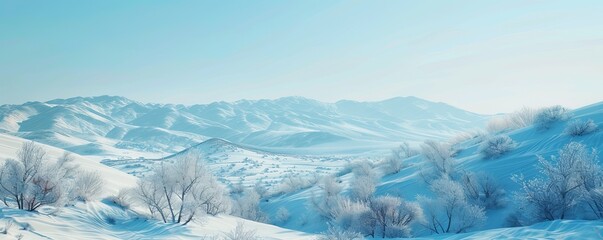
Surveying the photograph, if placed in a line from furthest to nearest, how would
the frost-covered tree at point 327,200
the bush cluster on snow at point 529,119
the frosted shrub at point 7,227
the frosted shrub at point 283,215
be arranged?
the frosted shrub at point 283,215 → the bush cluster on snow at point 529,119 → the frost-covered tree at point 327,200 → the frosted shrub at point 7,227

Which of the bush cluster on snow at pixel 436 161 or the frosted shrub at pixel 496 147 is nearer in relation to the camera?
the frosted shrub at pixel 496 147

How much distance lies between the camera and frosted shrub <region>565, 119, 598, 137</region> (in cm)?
Result: 2558

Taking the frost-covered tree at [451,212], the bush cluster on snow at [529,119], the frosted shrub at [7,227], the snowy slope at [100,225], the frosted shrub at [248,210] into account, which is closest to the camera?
the frosted shrub at [7,227]

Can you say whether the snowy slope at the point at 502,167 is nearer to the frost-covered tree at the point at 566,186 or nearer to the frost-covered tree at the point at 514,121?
the frost-covered tree at the point at 566,186

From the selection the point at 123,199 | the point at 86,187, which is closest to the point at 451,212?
the point at 123,199

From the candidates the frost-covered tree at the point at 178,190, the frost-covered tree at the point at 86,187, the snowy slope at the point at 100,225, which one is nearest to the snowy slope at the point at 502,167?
the snowy slope at the point at 100,225

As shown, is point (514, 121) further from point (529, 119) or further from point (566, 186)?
point (566, 186)

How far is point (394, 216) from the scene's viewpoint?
842 inches

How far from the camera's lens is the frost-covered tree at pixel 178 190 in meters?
22.0

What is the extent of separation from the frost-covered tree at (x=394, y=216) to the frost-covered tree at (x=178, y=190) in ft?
32.6

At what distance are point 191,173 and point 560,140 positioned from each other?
23.8 metres

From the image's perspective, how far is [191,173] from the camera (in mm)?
23172

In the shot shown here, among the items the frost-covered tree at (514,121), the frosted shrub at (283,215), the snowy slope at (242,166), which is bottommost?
the snowy slope at (242,166)

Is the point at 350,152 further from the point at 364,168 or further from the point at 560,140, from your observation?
the point at 560,140
